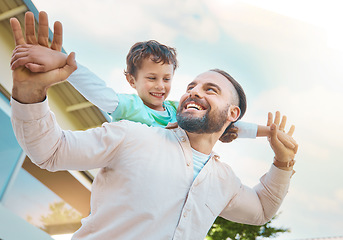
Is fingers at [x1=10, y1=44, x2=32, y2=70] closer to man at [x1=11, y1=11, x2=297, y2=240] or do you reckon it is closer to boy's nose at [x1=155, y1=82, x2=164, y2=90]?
man at [x1=11, y1=11, x2=297, y2=240]

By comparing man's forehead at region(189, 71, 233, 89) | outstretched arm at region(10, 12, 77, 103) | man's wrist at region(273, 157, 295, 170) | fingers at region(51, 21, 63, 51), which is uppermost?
man's forehead at region(189, 71, 233, 89)

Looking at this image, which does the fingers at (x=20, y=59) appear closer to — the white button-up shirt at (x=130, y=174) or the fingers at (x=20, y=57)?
the fingers at (x=20, y=57)

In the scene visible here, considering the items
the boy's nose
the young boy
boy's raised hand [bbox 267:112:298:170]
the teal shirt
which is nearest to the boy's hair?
the young boy

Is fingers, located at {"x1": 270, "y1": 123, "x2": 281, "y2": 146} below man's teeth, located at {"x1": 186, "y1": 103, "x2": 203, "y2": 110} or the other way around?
the other way around

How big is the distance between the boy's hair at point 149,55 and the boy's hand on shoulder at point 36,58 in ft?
3.97

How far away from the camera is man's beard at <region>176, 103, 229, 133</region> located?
2105 mm

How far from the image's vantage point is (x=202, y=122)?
6.97 feet

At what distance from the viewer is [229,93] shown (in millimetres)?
2361

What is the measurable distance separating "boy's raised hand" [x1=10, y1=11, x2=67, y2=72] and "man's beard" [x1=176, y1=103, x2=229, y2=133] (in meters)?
0.72

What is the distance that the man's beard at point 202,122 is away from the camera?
6.91 ft

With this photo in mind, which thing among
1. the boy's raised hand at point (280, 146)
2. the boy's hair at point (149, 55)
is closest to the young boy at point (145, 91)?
the boy's hair at point (149, 55)

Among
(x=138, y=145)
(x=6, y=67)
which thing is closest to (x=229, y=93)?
(x=138, y=145)

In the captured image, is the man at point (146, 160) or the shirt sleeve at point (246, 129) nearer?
the man at point (146, 160)

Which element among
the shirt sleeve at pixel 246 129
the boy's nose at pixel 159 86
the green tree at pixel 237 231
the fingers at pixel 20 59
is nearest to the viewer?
the fingers at pixel 20 59
